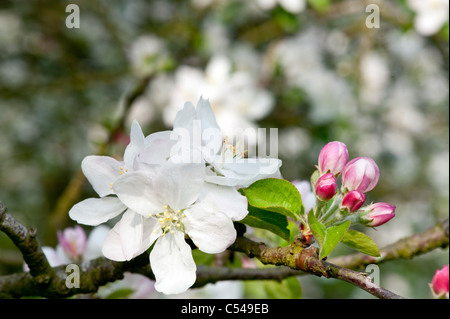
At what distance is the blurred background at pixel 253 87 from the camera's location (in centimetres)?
290

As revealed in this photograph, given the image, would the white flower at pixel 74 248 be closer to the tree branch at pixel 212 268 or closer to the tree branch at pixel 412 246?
the tree branch at pixel 212 268

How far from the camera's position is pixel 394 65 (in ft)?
12.1

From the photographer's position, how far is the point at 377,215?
31.5 inches

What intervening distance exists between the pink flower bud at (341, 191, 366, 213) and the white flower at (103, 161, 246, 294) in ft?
0.58

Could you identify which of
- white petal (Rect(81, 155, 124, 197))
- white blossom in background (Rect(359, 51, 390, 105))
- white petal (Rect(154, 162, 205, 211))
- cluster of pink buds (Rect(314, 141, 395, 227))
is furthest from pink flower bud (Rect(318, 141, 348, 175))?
white blossom in background (Rect(359, 51, 390, 105))

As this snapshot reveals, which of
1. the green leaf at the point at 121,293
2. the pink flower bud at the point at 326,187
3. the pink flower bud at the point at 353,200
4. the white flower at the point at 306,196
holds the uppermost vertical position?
the white flower at the point at 306,196

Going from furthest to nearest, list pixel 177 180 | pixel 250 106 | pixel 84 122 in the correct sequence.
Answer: pixel 84 122, pixel 250 106, pixel 177 180

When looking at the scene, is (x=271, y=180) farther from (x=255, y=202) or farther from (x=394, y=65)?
(x=394, y=65)

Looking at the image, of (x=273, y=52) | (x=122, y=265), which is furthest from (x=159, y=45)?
(x=122, y=265)

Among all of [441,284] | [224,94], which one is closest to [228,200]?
[441,284]

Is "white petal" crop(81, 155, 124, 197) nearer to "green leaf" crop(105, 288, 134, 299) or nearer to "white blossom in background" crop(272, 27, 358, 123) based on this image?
"green leaf" crop(105, 288, 134, 299)

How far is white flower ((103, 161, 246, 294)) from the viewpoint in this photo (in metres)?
0.74

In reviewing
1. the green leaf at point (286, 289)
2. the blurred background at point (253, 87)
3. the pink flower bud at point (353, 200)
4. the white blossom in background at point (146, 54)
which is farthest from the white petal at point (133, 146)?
the white blossom in background at point (146, 54)
